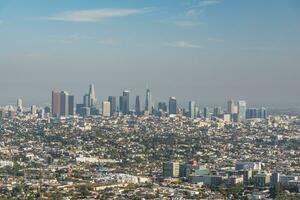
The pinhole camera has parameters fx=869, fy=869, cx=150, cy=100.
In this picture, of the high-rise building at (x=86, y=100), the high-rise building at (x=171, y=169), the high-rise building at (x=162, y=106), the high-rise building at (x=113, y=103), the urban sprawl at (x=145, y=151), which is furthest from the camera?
the high-rise building at (x=86, y=100)

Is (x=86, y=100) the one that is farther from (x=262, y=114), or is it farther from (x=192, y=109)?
(x=262, y=114)

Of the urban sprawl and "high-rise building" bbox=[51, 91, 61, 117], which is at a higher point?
"high-rise building" bbox=[51, 91, 61, 117]

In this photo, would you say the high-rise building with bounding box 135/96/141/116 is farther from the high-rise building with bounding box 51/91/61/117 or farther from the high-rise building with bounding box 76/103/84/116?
the high-rise building with bounding box 51/91/61/117

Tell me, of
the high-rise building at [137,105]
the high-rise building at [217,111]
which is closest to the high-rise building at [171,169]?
the high-rise building at [137,105]

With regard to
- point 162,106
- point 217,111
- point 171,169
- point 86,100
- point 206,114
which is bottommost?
point 171,169

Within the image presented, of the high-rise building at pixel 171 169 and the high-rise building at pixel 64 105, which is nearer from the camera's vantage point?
the high-rise building at pixel 171 169

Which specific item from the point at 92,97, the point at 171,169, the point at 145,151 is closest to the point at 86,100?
the point at 92,97

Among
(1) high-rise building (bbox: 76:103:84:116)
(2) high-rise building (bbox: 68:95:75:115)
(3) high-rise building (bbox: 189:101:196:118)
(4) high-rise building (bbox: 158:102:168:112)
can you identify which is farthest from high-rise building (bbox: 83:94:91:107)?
(3) high-rise building (bbox: 189:101:196:118)

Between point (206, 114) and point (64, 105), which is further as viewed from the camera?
point (64, 105)

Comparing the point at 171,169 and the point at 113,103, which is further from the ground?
the point at 113,103

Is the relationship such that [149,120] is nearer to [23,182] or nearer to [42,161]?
[42,161]

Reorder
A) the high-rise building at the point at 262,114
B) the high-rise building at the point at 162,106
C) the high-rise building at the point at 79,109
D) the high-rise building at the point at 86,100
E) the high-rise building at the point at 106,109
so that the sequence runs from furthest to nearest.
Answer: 1. the high-rise building at the point at 86,100
2. the high-rise building at the point at 162,106
3. the high-rise building at the point at 79,109
4. the high-rise building at the point at 262,114
5. the high-rise building at the point at 106,109

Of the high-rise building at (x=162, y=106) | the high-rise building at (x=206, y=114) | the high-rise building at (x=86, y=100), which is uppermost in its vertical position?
the high-rise building at (x=86, y=100)

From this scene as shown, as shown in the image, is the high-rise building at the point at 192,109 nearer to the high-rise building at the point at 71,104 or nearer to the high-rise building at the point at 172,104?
the high-rise building at the point at 172,104
